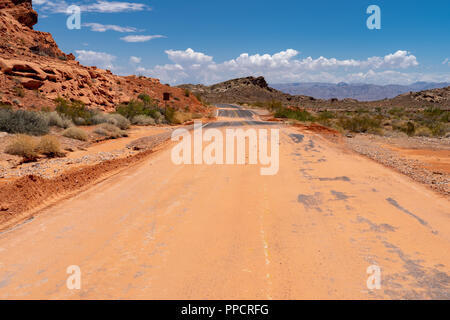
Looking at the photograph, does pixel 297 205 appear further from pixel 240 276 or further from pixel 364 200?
pixel 240 276

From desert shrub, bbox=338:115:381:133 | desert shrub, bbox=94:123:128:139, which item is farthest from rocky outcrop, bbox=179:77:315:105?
desert shrub, bbox=94:123:128:139

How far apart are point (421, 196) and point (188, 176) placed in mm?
6266

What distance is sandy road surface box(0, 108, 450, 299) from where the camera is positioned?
13.1ft

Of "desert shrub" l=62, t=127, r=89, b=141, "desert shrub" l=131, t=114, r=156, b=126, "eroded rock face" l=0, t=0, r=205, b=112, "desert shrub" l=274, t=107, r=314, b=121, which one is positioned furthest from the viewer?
"desert shrub" l=274, t=107, r=314, b=121

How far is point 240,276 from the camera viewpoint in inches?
166

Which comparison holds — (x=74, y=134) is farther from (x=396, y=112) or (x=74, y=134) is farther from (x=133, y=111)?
(x=396, y=112)

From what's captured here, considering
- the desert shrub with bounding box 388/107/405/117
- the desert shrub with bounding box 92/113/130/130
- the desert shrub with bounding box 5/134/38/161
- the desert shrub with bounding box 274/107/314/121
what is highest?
the desert shrub with bounding box 388/107/405/117

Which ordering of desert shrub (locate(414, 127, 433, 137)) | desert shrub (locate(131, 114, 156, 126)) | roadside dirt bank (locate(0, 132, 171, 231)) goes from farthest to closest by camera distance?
desert shrub (locate(131, 114, 156, 126)), desert shrub (locate(414, 127, 433, 137)), roadside dirt bank (locate(0, 132, 171, 231))

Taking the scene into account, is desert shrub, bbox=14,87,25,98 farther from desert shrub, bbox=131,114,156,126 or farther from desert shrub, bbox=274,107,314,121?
desert shrub, bbox=274,107,314,121

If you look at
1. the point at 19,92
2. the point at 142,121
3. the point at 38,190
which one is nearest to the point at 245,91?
the point at 142,121

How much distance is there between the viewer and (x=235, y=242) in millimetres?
5234

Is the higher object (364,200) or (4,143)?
(4,143)

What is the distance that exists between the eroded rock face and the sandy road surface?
844 inches

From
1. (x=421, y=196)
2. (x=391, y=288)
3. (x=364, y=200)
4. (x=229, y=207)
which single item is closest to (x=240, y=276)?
(x=391, y=288)
